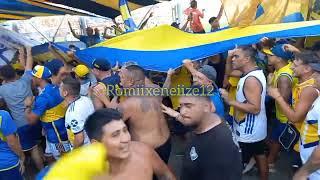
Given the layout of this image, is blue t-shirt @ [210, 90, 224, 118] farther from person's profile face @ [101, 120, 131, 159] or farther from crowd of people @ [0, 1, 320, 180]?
person's profile face @ [101, 120, 131, 159]

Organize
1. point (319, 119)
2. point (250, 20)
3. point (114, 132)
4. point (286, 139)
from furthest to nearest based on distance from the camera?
point (250, 20) → point (286, 139) → point (319, 119) → point (114, 132)

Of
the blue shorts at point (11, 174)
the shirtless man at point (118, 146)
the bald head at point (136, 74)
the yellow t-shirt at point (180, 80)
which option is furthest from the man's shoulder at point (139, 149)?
the yellow t-shirt at point (180, 80)

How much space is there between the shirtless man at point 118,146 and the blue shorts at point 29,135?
300 centimetres

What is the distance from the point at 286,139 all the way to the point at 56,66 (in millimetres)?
2945

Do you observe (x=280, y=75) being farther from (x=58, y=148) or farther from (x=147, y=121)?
(x=58, y=148)

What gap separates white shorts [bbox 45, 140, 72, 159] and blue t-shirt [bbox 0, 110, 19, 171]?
76 centimetres

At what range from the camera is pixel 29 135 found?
19.8ft

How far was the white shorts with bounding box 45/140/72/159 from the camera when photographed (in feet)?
18.1

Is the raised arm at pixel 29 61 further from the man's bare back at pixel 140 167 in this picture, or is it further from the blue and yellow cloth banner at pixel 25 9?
the man's bare back at pixel 140 167

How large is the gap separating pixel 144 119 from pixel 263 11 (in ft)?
7.88

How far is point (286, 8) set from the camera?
246 inches

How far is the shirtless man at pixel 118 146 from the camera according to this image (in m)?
2.97

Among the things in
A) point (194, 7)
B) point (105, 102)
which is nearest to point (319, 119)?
point (105, 102)

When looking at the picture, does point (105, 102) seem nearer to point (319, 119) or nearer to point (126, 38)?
point (126, 38)
